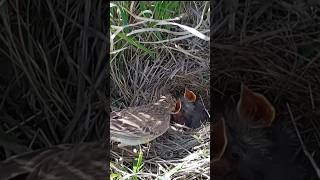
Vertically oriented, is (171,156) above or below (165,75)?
below

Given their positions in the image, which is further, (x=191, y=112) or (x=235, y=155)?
(x=191, y=112)

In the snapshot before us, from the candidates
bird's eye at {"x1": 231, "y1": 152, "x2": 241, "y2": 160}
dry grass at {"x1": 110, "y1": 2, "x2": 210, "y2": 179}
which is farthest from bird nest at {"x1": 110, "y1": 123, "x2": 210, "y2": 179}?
bird's eye at {"x1": 231, "y1": 152, "x2": 241, "y2": 160}

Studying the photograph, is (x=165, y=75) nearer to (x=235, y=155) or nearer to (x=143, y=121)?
(x=143, y=121)

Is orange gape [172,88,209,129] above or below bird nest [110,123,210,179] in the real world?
above

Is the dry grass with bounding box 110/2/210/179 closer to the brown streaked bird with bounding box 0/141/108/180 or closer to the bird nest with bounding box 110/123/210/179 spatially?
the bird nest with bounding box 110/123/210/179

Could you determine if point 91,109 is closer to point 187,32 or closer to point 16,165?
point 16,165

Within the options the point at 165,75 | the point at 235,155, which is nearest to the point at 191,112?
the point at 165,75
